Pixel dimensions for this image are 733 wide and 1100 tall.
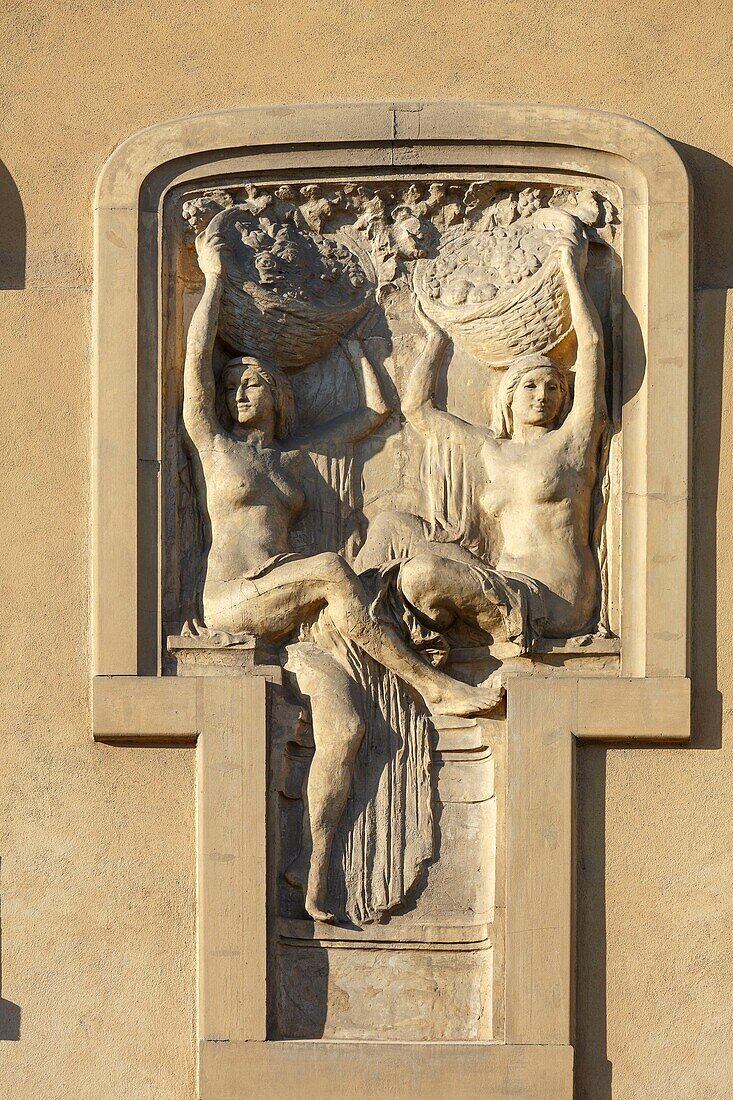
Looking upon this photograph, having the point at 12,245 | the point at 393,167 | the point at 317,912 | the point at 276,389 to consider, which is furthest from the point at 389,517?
the point at 12,245

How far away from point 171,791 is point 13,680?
2.42 ft

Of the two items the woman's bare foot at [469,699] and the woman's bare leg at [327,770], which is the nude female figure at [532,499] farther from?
the woman's bare leg at [327,770]

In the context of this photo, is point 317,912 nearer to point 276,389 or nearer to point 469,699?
point 469,699

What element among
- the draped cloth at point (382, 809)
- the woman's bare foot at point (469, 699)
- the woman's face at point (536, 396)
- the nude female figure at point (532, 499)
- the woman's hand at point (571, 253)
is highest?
the woman's hand at point (571, 253)

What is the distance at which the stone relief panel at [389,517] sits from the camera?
898cm

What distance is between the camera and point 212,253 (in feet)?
30.3

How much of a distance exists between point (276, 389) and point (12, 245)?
1.18 meters

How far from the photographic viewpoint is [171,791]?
9016mm

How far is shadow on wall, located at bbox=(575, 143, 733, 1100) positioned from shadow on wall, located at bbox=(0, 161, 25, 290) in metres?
2.57

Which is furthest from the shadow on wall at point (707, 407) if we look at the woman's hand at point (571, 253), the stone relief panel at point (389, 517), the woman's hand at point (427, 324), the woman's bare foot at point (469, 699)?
the woman's hand at point (427, 324)

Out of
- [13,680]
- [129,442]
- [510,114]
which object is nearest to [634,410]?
[510,114]

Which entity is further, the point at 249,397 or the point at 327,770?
the point at 249,397

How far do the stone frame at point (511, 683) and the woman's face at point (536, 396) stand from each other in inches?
11.1

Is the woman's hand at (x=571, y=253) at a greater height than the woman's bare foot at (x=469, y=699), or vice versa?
the woman's hand at (x=571, y=253)
